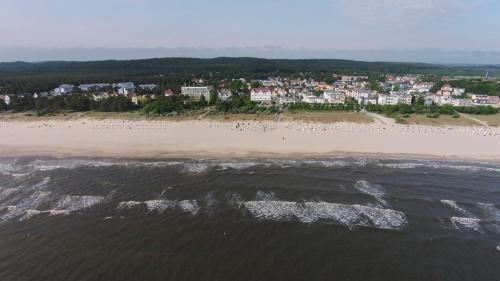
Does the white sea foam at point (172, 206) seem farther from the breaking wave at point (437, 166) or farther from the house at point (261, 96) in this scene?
the house at point (261, 96)

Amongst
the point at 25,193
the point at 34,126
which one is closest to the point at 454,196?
the point at 25,193

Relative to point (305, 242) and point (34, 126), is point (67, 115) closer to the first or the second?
point (34, 126)

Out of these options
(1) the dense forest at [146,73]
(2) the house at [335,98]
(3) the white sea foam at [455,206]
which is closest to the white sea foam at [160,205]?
(3) the white sea foam at [455,206]

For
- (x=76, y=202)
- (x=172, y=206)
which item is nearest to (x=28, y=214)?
(x=76, y=202)

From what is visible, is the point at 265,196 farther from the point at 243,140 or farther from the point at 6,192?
the point at 6,192

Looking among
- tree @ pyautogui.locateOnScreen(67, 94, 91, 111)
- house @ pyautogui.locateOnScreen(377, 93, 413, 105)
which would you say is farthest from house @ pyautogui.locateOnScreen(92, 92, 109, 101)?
house @ pyautogui.locateOnScreen(377, 93, 413, 105)
